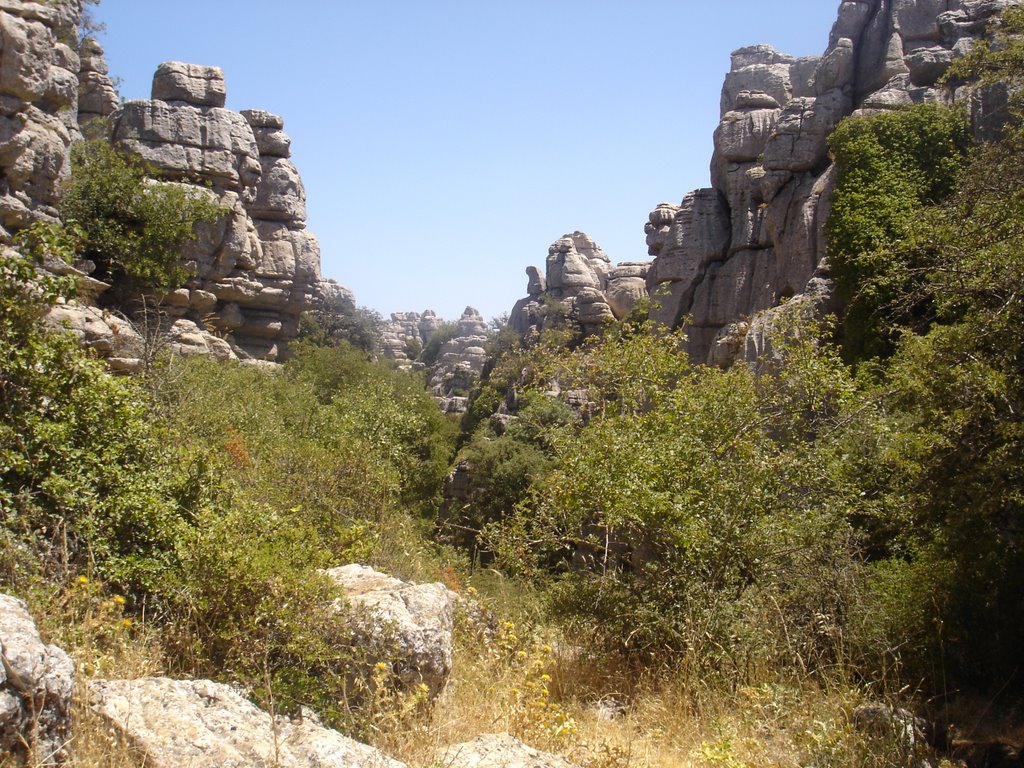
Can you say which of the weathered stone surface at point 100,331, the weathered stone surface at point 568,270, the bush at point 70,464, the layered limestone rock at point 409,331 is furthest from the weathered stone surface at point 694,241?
the layered limestone rock at point 409,331

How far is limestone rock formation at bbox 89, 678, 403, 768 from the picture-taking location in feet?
11.6

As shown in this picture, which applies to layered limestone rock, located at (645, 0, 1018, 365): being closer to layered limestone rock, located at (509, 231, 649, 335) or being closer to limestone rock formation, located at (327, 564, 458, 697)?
layered limestone rock, located at (509, 231, 649, 335)

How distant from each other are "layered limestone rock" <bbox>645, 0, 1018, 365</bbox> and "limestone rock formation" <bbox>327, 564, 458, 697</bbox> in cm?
1784

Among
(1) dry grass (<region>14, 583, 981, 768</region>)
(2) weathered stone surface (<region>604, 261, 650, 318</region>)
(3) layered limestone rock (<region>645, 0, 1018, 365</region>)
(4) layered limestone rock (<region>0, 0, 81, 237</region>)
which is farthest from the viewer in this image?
(2) weathered stone surface (<region>604, 261, 650, 318</region>)

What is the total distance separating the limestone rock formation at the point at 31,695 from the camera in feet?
10.2

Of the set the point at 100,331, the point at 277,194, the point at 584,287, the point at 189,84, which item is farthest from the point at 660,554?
the point at 584,287

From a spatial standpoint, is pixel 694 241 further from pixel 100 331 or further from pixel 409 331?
pixel 409 331

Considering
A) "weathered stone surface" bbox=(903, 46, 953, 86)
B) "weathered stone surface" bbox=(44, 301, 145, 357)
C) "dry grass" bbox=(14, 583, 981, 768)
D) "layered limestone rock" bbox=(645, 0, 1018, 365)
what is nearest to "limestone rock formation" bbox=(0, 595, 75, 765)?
"dry grass" bbox=(14, 583, 981, 768)

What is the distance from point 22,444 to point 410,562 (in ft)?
16.3

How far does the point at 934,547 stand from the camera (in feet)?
25.2

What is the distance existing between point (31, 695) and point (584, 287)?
1647 inches

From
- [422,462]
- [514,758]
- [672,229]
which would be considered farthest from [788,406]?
[672,229]

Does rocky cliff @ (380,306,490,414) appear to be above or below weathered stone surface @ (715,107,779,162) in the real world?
below

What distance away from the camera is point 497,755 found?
4.05 metres
